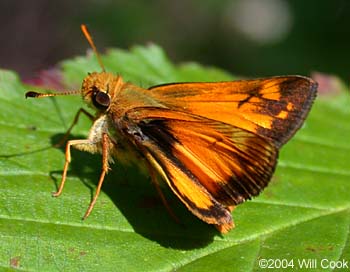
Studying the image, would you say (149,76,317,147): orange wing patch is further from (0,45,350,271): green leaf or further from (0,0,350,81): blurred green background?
(0,0,350,81): blurred green background

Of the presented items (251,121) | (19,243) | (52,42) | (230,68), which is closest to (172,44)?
Result: (230,68)

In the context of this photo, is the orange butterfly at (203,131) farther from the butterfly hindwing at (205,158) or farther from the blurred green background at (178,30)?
the blurred green background at (178,30)

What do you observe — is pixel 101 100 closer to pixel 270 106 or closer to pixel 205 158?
pixel 205 158

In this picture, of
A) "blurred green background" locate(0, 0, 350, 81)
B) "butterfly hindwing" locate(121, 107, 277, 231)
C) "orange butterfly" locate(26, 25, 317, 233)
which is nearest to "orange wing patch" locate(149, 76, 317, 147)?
"orange butterfly" locate(26, 25, 317, 233)

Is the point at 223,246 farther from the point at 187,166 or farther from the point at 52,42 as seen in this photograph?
the point at 52,42

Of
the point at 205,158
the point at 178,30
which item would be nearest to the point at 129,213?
the point at 205,158

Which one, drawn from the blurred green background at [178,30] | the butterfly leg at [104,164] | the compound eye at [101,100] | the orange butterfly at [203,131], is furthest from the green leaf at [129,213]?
the blurred green background at [178,30]

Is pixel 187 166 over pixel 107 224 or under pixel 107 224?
over
